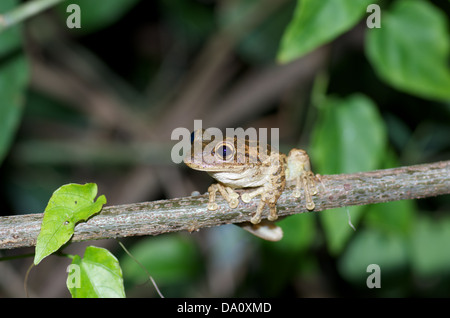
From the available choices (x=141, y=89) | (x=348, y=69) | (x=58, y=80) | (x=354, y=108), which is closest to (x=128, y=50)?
(x=141, y=89)

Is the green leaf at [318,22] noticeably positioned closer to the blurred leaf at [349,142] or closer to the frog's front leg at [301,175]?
the frog's front leg at [301,175]

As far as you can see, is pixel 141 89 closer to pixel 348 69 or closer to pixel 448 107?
pixel 348 69

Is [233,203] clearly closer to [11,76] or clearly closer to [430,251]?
[11,76]

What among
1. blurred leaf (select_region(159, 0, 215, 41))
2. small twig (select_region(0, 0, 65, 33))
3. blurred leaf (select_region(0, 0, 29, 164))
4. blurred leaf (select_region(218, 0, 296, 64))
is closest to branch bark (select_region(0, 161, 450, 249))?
small twig (select_region(0, 0, 65, 33))

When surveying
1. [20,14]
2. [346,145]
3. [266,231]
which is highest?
[20,14]

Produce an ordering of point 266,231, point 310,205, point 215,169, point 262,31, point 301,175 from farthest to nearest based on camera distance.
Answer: point 262,31, point 266,231, point 215,169, point 301,175, point 310,205

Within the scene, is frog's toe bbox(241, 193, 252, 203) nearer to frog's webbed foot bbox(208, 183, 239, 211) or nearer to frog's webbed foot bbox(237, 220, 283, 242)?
frog's webbed foot bbox(208, 183, 239, 211)

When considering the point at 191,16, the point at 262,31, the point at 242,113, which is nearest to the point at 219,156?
the point at 242,113
